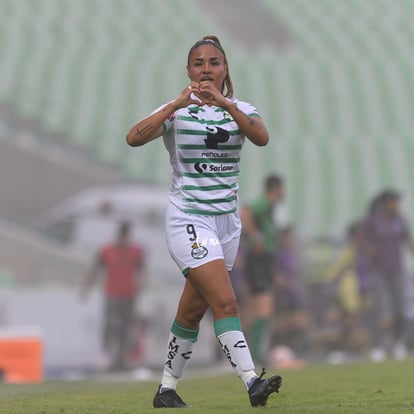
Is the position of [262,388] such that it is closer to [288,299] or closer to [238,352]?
[238,352]

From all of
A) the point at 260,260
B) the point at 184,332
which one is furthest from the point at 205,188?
the point at 260,260

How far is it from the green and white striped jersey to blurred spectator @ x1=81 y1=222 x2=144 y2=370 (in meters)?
8.76

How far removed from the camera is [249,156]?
22078 mm

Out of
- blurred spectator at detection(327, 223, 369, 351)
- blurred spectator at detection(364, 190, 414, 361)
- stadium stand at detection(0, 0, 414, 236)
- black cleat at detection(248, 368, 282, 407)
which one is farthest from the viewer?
stadium stand at detection(0, 0, 414, 236)

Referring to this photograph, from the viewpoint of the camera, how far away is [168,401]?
5.50 meters

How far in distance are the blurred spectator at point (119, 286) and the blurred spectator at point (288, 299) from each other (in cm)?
186

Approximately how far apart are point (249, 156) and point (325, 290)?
20.0 ft

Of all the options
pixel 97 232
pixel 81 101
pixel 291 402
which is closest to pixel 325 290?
pixel 97 232

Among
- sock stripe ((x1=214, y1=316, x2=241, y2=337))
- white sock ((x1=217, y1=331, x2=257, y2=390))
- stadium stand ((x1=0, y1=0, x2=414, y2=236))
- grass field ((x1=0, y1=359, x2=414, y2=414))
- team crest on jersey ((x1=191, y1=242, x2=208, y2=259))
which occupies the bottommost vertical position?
grass field ((x1=0, y1=359, x2=414, y2=414))

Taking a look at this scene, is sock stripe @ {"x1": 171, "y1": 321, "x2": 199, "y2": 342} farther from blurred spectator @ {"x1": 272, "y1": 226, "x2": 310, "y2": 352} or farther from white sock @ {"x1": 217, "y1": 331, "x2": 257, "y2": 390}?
blurred spectator @ {"x1": 272, "y1": 226, "x2": 310, "y2": 352}

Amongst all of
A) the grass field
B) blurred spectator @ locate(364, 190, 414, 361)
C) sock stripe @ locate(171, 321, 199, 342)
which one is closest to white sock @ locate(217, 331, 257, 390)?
the grass field

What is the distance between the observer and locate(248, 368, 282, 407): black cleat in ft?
16.3

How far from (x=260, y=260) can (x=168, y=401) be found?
6.05m

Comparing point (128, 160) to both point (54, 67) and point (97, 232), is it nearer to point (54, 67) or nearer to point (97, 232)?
point (97, 232)
